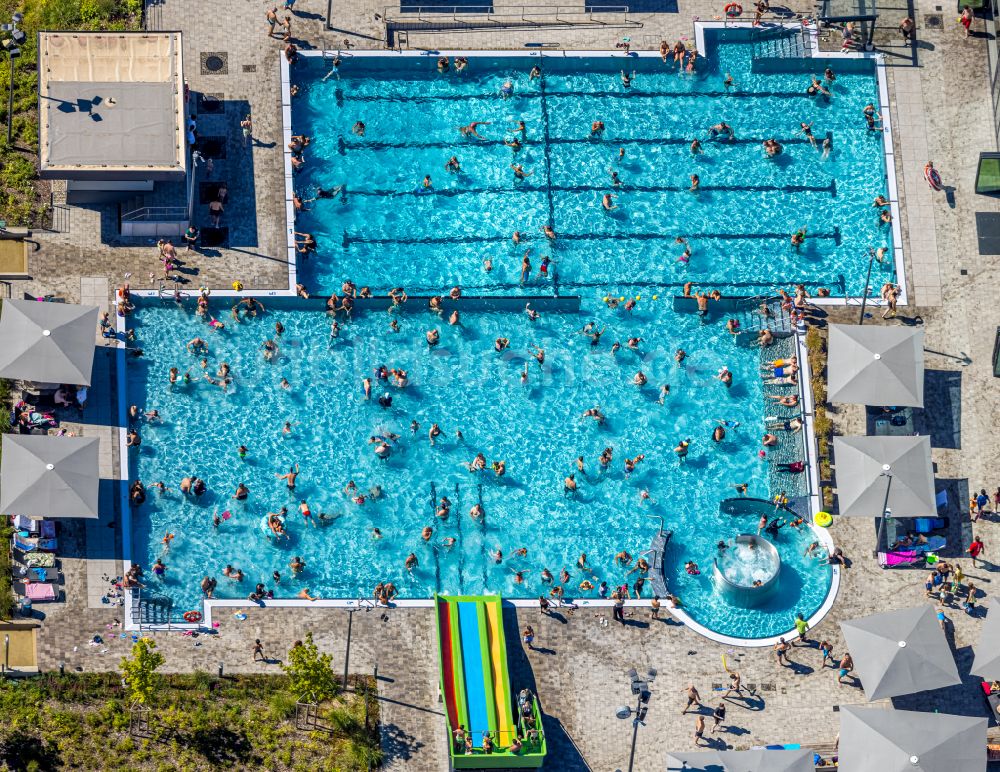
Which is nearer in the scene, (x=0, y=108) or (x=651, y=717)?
(x=651, y=717)

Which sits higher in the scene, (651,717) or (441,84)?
(441,84)

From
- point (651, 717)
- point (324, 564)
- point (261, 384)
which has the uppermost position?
point (261, 384)

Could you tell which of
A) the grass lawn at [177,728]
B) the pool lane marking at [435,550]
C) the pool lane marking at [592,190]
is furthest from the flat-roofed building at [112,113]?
the grass lawn at [177,728]

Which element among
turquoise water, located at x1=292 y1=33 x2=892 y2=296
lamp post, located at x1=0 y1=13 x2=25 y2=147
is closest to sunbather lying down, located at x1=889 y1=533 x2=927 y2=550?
turquoise water, located at x1=292 y1=33 x2=892 y2=296

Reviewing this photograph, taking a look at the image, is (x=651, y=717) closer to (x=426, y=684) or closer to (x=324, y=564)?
(x=426, y=684)

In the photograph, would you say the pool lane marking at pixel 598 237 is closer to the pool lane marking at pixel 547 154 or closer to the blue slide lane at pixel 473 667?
the pool lane marking at pixel 547 154

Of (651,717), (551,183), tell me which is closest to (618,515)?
(651,717)
